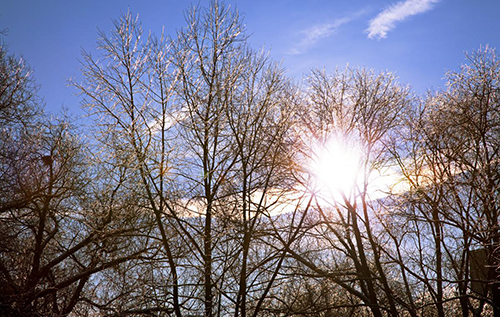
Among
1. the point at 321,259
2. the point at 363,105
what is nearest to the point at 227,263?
the point at 321,259

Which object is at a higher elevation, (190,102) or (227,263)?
(190,102)

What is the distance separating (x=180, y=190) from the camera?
9.05 meters

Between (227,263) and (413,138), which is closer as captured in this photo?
(227,263)

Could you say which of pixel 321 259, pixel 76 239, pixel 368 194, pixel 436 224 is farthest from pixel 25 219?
pixel 436 224

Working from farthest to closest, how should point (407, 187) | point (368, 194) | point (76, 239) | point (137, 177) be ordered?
point (76, 239) < point (407, 187) < point (368, 194) < point (137, 177)

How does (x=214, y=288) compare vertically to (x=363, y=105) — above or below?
below

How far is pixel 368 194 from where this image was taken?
36.6 ft

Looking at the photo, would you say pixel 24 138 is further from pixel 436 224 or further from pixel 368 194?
pixel 436 224

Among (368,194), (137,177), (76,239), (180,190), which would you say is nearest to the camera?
(137,177)

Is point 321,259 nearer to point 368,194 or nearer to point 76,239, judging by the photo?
point 368,194

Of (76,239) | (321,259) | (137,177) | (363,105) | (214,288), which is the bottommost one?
(214,288)

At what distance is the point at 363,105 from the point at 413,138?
1834 mm

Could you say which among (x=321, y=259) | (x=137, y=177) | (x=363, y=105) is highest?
(x=363, y=105)

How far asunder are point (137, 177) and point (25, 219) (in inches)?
257
